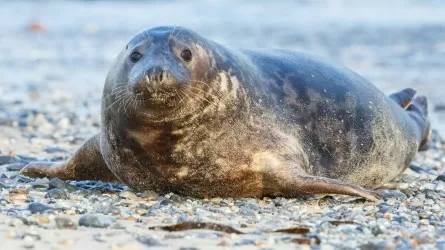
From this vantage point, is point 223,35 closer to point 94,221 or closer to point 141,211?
point 141,211

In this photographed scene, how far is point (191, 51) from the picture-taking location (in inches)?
222

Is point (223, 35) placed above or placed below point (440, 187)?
above

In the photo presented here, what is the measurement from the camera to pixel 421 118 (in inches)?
314

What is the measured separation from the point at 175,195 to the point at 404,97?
123 inches

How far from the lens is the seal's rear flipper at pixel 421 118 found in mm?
7898

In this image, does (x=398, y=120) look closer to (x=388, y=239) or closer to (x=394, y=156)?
(x=394, y=156)

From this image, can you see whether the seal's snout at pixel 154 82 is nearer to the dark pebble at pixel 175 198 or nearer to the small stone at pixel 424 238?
the dark pebble at pixel 175 198

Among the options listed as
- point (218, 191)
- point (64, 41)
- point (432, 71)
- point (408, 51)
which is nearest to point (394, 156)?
point (218, 191)

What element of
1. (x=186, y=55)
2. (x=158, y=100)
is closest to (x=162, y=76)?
(x=158, y=100)

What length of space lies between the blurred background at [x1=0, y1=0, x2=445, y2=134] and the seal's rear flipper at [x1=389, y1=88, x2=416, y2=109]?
2.38 metres

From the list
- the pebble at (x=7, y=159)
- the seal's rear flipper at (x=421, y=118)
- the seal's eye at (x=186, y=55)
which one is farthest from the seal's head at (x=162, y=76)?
the seal's rear flipper at (x=421, y=118)

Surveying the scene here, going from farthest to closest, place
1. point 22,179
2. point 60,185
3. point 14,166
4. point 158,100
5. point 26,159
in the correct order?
point 26,159 < point 14,166 < point 22,179 < point 60,185 < point 158,100

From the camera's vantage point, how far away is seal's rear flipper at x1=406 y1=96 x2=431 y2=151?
7.90 metres

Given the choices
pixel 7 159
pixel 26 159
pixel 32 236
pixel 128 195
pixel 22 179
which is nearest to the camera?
pixel 32 236
